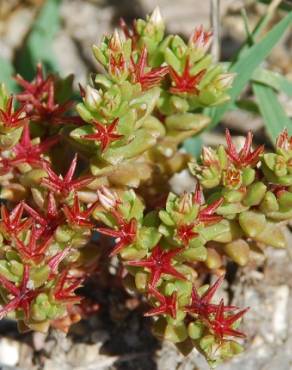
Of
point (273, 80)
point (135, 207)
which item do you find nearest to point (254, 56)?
point (273, 80)

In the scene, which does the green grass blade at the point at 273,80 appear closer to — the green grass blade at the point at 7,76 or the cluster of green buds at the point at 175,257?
the cluster of green buds at the point at 175,257

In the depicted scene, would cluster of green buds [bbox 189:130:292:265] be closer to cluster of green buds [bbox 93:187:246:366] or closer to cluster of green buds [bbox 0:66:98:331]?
cluster of green buds [bbox 93:187:246:366]

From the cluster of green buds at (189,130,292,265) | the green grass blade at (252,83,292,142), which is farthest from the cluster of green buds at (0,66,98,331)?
the green grass blade at (252,83,292,142)

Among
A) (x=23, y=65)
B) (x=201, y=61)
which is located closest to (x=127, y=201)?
(x=201, y=61)

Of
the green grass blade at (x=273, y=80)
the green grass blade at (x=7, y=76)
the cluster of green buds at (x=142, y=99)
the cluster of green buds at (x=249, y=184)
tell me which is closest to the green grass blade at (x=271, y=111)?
the green grass blade at (x=273, y=80)

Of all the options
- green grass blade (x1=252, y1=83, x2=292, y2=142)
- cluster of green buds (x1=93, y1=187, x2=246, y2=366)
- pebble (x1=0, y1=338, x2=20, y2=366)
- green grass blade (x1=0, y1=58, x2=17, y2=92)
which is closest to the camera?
cluster of green buds (x1=93, y1=187, x2=246, y2=366)

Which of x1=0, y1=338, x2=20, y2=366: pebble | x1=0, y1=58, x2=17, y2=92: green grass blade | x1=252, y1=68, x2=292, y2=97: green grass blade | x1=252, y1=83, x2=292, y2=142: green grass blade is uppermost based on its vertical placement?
x1=0, y1=58, x2=17, y2=92: green grass blade

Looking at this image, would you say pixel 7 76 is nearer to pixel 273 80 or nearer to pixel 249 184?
pixel 273 80
